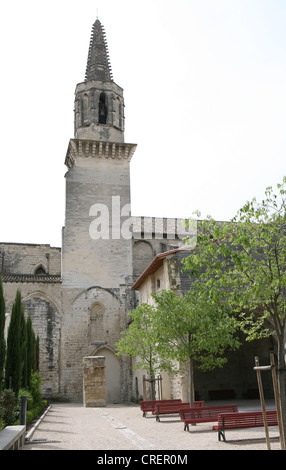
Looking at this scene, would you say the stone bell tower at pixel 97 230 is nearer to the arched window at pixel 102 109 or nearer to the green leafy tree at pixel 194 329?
the arched window at pixel 102 109

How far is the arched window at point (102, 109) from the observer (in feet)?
112

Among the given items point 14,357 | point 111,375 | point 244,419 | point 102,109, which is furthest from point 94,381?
point 102,109

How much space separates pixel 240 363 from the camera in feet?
86.9

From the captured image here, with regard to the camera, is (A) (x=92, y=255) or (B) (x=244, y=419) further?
(A) (x=92, y=255)

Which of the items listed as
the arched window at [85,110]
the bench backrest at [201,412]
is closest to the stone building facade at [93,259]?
the arched window at [85,110]

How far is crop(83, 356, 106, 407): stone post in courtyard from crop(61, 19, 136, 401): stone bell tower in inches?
228

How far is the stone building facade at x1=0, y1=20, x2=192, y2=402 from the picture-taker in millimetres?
29484

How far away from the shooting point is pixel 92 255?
3189 centimetres

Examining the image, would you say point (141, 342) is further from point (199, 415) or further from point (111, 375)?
point (111, 375)

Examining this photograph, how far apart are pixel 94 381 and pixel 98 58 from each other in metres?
24.3

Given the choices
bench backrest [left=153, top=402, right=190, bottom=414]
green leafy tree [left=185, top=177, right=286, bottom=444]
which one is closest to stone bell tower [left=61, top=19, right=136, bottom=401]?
bench backrest [left=153, top=402, right=190, bottom=414]

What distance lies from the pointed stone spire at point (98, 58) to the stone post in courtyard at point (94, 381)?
69.5 ft
